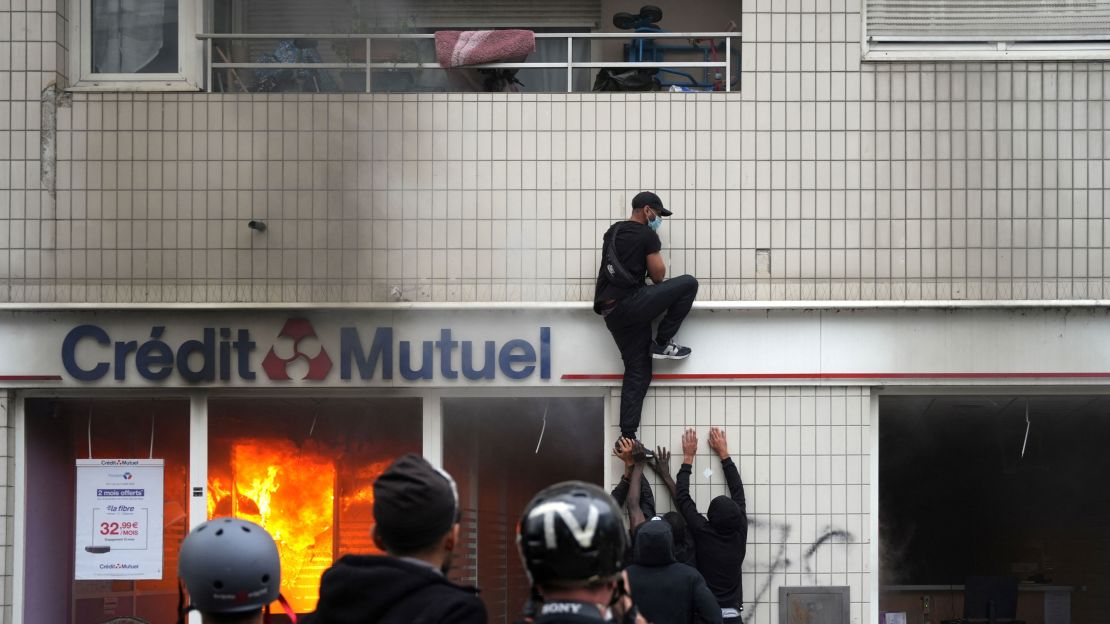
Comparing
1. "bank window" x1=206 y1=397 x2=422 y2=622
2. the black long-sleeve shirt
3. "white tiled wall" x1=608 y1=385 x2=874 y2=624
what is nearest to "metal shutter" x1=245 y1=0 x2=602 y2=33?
"bank window" x1=206 y1=397 x2=422 y2=622

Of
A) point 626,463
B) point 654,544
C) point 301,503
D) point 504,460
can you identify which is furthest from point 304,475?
point 654,544

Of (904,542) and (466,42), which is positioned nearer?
(466,42)

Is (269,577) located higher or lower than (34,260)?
lower

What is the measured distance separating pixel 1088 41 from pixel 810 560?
4.04 meters

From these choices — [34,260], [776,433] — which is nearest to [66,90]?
[34,260]

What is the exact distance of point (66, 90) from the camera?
9578 millimetres

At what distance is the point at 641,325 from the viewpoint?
9.04 m

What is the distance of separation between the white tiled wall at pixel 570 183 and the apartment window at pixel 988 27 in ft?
0.75

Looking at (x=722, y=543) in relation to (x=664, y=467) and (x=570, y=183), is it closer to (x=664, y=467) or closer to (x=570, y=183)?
(x=664, y=467)

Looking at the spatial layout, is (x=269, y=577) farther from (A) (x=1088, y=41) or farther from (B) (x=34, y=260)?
(A) (x=1088, y=41)

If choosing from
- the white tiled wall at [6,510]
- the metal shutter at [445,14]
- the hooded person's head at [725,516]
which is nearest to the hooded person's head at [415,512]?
the hooded person's head at [725,516]

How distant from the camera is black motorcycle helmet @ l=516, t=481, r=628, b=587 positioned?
11.5 feet

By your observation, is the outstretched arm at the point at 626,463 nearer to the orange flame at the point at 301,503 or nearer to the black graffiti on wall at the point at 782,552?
the black graffiti on wall at the point at 782,552

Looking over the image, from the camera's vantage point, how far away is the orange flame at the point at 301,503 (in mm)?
9859
